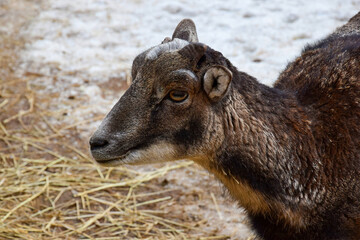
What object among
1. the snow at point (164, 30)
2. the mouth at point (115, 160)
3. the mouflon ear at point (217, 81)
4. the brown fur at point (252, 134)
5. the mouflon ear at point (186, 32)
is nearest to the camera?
the mouflon ear at point (217, 81)

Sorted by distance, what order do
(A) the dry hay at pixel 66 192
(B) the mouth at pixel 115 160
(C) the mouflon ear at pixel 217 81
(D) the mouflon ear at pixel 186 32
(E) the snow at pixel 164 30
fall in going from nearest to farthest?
1. (C) the mouflon ear at pixel 217 81
2. (B) the mouth at pixel 115 160
3. (D) the mouflon ear at pixel 186 32
4. (A) the dry hay at pixel 66 192
5. (E) the snow at pixel 164 30

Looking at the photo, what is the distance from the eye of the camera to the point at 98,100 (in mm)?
9055

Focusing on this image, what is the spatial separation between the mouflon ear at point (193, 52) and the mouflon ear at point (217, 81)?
138mm

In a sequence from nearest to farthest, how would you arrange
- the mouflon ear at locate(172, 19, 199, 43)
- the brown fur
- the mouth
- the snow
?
the brown fur → the mouth → the mouflon ear at locate(172, 19, 199, 43) → the snow

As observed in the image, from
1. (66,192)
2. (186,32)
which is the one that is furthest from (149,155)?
(66,192)

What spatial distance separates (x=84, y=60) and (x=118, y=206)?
4.05 m

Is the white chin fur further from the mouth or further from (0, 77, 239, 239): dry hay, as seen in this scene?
(0, 77, 239, 239): dry hay

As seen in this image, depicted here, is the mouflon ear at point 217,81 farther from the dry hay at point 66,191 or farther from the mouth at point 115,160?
the dry hay at point 66,191

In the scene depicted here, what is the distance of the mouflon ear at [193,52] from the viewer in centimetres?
440

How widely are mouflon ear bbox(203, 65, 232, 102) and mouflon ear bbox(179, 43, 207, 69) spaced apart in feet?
0.45

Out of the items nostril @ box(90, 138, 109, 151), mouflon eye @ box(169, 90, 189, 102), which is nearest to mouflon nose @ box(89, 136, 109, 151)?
nostril @ box(90, 138, 109, 151)

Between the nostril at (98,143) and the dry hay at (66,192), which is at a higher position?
the nostril at (98,143)

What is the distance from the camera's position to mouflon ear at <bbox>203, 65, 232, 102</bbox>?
4.36 metres

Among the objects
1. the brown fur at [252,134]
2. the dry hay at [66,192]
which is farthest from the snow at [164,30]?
the brown fur at [252,134]
